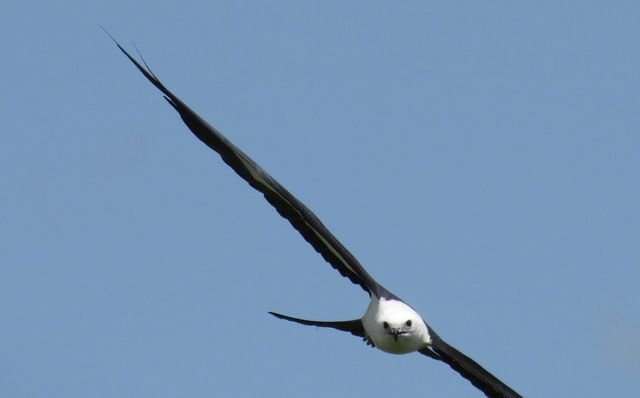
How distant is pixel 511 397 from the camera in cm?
Answer: 1966

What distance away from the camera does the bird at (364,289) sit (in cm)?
1784

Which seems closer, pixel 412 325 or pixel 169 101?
pixel 169 101

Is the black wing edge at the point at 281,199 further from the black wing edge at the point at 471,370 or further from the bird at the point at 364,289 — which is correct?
the black wing edge at the point at 471,370

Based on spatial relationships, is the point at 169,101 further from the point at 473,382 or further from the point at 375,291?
the point at 473,382

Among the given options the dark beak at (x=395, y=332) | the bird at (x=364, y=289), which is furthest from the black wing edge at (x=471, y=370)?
the dark beak at (x=395, y=332)

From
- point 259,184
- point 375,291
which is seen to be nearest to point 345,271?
point 375,291

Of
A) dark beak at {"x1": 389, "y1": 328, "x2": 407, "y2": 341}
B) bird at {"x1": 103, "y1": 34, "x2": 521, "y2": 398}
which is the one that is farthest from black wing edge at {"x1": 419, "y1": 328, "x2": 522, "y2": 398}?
dark beak at {"x1": 389, "y1": 328, "x2": 407, "y2": 341}

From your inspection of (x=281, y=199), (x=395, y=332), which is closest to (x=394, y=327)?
(x=395, y=332)

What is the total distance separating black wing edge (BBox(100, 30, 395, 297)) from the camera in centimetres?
1759

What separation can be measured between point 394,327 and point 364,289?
100cm

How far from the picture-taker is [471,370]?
1975 cm

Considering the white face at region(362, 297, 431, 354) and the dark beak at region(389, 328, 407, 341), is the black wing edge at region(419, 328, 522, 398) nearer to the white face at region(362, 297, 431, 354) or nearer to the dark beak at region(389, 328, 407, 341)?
the white face at region(362, 297, 431, 354)

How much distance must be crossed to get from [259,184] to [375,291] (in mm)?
1867

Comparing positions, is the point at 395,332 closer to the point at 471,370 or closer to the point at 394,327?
the point at 394,327
